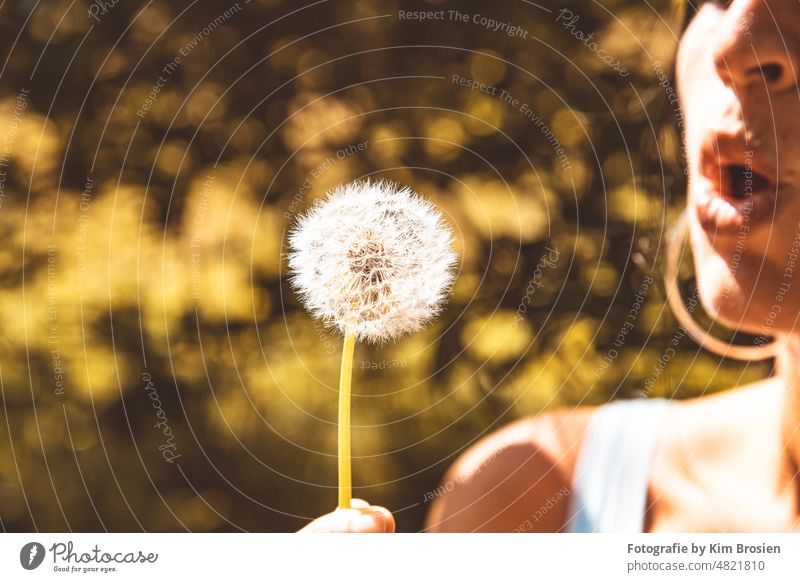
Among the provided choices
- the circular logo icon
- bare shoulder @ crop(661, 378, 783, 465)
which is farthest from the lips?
the circular logo icon

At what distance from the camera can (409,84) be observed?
63cm

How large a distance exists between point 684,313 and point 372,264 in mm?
270

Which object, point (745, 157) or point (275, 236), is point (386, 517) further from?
point (745, 157)

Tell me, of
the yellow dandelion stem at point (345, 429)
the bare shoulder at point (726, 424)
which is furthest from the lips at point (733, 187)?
the yellow dandelion stem at point (345, 429)

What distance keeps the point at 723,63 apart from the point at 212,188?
422mm

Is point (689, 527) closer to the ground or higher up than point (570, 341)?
closer to the ground

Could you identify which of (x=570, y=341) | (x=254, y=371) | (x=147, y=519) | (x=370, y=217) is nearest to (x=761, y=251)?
(x=570, y=341)

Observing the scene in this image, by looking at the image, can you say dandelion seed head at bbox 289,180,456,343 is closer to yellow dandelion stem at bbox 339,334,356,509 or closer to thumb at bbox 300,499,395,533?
yellow dandelion stem at bbox 339,334,356,509

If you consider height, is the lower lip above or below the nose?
below

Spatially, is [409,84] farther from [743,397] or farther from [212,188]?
[743,397]

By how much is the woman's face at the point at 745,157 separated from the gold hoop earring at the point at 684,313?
11 mm

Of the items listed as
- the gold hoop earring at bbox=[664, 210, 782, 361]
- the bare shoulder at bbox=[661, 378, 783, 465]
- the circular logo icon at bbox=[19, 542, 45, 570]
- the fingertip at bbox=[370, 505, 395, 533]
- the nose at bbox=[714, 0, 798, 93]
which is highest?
the nose at bbox=[714, 0, 798, 93]

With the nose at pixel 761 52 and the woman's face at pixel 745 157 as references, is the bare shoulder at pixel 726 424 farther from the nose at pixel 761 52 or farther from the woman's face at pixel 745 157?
the nose at pixel 761 52

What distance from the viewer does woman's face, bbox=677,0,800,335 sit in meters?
0.58
